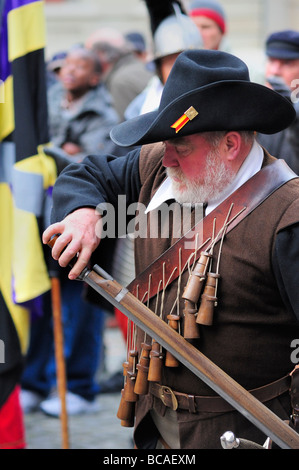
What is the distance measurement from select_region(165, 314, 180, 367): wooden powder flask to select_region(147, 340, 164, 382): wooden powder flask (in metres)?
0.02

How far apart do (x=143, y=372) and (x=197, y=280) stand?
1.40ft

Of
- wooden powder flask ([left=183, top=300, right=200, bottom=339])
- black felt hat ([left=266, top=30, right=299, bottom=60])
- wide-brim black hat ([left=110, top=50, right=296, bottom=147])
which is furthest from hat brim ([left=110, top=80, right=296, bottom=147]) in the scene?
black felt hat ([left=266, top=30, right=299, bottom=60])

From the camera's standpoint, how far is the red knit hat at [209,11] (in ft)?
19.6

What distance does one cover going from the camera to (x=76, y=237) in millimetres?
2566

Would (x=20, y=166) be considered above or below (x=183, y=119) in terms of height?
below

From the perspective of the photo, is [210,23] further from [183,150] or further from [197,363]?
[197,363]

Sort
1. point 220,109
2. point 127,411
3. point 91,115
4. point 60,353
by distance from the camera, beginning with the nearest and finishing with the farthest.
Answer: point 220,109
point 127,411
point 60,353
point 91,115

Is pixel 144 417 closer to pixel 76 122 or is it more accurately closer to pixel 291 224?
pixel 291 224

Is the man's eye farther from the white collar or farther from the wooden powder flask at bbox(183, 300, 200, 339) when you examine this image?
the wooden powder flask at bbox(183, 300, 200, 339)

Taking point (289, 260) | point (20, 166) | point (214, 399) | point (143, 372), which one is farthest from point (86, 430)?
point (289, 260)

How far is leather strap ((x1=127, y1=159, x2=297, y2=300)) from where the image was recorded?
259 centimetres

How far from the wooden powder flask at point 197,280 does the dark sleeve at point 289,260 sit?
230 mm
